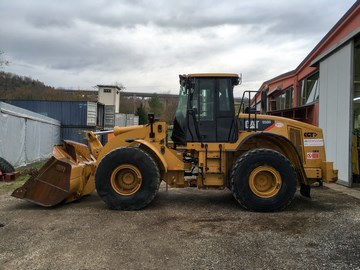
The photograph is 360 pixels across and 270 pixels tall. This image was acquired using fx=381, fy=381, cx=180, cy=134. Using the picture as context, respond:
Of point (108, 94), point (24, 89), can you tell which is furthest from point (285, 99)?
point (108, 94)

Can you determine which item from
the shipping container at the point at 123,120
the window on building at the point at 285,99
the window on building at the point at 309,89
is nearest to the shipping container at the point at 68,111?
the shipping container at the point at 123,120

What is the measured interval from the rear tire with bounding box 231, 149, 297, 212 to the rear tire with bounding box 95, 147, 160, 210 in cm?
158

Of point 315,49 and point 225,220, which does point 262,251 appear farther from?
point 315,49

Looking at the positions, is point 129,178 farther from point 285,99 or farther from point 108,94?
point 108,94

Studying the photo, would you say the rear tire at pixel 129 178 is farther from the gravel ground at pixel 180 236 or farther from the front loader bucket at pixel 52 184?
the front loader bucket at pixel 52 184

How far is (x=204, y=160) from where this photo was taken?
25.2 ft

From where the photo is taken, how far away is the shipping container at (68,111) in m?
26.2

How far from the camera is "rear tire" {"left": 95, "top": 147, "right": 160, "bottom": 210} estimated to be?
24.0 feet

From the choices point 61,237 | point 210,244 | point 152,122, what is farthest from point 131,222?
point 152,122

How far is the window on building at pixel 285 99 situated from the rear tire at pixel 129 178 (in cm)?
1518

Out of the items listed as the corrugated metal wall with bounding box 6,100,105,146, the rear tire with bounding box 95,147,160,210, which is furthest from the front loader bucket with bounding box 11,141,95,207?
the corrugated metal wall with bounding box 6,100,105,146

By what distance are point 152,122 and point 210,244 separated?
10.8 feet

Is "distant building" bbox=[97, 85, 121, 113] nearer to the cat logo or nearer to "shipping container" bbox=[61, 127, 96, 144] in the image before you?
"shipping container" bbox=[61, 127, 96, 144]

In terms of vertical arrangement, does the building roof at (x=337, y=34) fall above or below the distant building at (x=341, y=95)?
above
